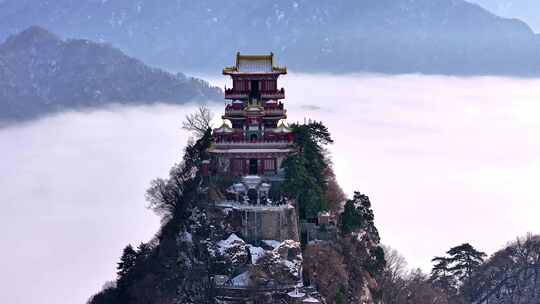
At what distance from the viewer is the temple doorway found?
2215 inches

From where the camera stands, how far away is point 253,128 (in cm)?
5756

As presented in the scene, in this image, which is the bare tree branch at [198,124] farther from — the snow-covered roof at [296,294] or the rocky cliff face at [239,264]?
the snow-covered roof at [296,294]

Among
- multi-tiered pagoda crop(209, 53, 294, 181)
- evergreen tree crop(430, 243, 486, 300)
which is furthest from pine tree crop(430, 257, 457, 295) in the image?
multi-tiered pagoda crop(209, 53, 294, 181)

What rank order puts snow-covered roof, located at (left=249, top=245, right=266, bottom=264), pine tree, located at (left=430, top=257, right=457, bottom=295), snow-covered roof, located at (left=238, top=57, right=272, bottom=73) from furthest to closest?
1. pine tree, located at (left=430, top=257, right=457, bottom=295)
2. snow-covered roof, located at (left=238, top=57, right=272, bottom=73)
3. snow-covered roof, located at (left=249, top=245, right=266, bottom=264)

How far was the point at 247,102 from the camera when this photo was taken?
5853 centimetres

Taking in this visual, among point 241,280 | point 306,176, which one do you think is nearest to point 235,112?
point 306,176

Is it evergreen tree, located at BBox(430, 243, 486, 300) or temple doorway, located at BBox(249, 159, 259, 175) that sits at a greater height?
temple doorway, located at BBox(249, 159, 259, 175)

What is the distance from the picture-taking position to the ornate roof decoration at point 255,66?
5906 centimetres

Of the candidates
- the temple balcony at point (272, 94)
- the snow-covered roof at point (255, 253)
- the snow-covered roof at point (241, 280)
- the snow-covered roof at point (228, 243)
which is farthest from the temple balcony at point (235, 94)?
the snow-covered roof at point (241, 280)

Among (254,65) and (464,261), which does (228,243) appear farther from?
(464,261)

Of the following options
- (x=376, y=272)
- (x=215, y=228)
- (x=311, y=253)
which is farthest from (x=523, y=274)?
(x=215, y=228)

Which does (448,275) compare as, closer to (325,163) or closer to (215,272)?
(325,163)

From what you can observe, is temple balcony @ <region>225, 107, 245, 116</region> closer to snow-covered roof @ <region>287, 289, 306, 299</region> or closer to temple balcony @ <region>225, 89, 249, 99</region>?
temple balcony @ <region>225, 89, 249, 99</region>

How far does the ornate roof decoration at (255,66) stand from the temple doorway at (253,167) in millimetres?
6566
